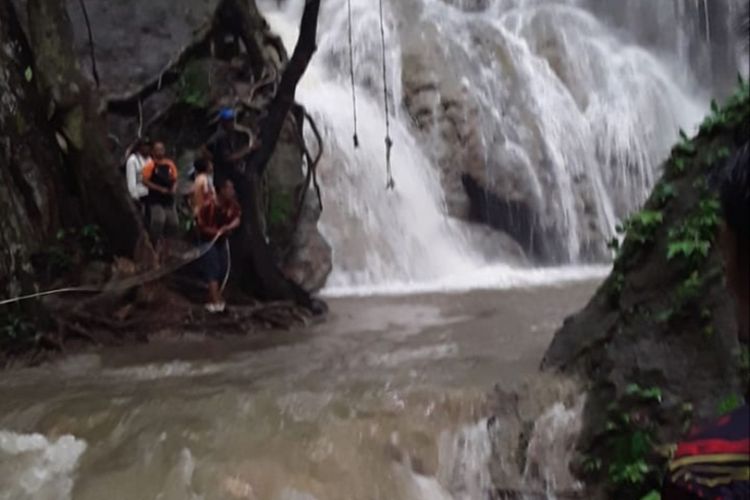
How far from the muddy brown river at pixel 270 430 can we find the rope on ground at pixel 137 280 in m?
1.18

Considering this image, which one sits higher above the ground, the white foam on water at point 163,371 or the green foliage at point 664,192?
the green foliage at point 664,192

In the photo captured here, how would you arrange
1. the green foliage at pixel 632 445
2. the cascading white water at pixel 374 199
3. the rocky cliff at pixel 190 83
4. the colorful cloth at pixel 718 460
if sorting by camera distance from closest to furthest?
the colorful cloth at pixel 718 460, the green foliage at pixel 632 445, the rocky cliff at pixel 190 83, the cascading white water at pixel 374 199

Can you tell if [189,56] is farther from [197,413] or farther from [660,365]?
[660,365]

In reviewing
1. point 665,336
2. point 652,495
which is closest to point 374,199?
point 665,336

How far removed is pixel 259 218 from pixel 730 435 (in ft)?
26.6

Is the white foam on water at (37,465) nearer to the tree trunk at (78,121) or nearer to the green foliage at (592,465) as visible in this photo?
the green foliage at (592,465)

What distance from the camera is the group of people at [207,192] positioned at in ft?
28.0

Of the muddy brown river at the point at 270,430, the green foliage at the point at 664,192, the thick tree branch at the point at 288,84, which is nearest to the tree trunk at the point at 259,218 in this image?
the thick tree branch at the point at 288,84

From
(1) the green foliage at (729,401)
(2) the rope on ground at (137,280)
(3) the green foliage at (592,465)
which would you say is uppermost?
(2) the rope on ground at (137,280)

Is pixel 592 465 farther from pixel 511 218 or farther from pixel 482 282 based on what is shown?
pixel 511 218

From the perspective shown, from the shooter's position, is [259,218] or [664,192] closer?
[664,192]

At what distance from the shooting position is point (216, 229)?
8.58 meters

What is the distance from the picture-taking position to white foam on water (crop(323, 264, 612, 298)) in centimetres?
1115

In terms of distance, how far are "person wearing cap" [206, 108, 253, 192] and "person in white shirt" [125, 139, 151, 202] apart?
28.1 inches
